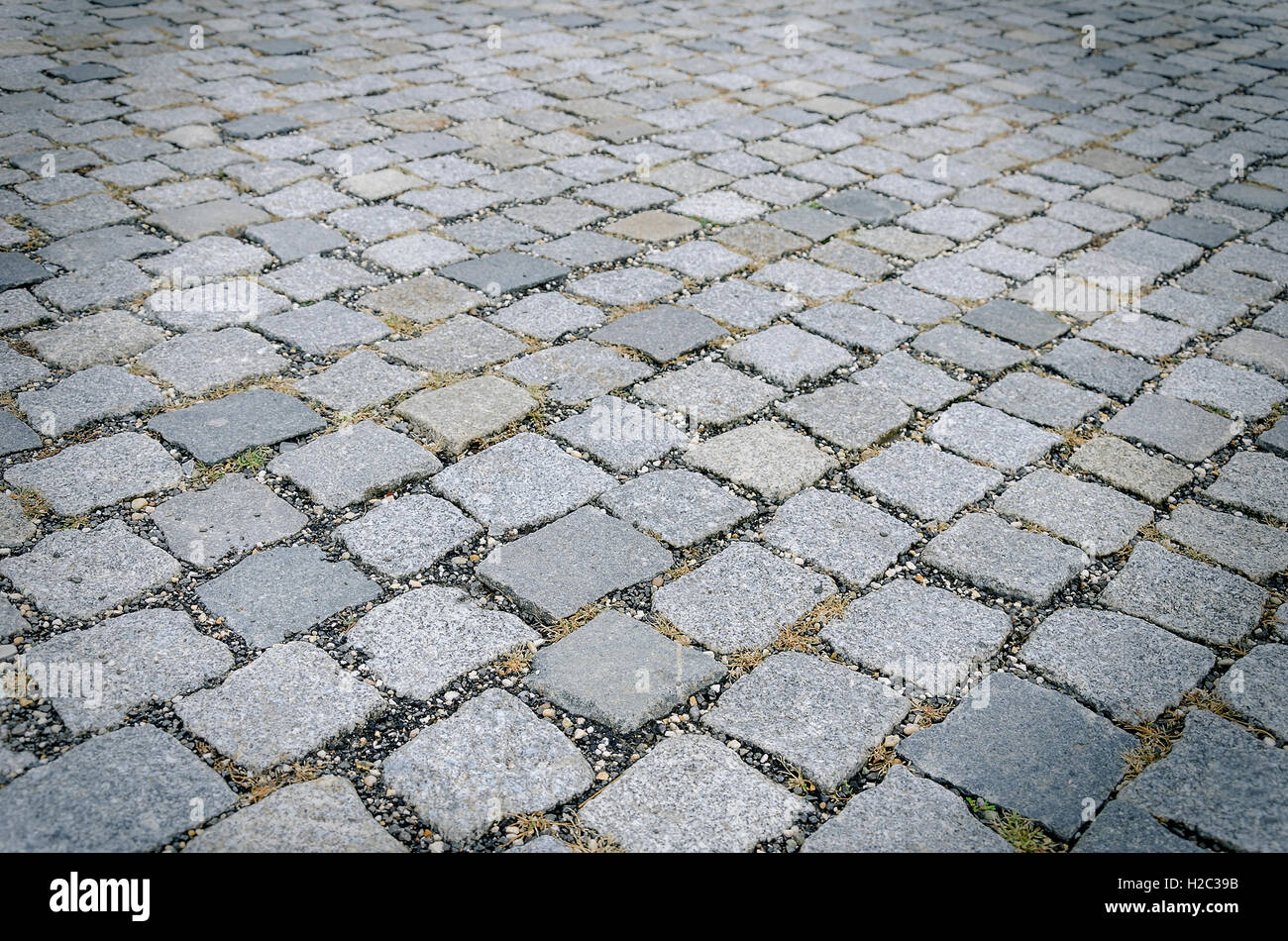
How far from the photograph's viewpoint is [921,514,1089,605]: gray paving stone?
106 inches

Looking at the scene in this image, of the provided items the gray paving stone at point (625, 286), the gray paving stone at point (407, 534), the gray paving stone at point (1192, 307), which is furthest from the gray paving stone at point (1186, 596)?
the gray paving stone at point (625, 286)

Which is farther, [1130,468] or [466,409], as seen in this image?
[466,409]

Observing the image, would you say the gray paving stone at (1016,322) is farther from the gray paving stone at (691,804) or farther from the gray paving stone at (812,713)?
the gray paving stone at (691,804)

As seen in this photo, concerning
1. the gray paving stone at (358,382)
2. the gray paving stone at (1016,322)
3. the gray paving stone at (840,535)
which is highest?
the gray paving stone at (1016,322)

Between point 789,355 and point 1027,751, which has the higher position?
point 789,355

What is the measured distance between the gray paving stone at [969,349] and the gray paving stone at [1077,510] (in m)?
0.67

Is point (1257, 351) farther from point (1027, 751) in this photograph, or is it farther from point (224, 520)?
point (224, 520)

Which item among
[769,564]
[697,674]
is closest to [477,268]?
[769,564]

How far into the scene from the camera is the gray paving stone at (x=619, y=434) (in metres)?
3.12

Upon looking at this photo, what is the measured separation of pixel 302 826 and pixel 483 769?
1.26 ft

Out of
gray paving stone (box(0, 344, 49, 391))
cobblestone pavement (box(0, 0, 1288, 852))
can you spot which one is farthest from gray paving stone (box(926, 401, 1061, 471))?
gray paving stone (box(0, 344, 49, 391))

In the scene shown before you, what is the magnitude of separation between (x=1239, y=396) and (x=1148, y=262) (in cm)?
114

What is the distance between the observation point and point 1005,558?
279cm

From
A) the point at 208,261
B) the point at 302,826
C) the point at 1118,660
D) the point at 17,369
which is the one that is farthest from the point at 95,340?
the point at 1118,660
